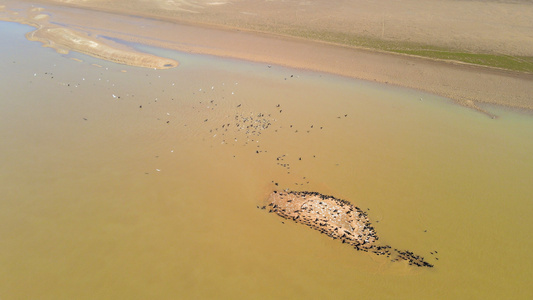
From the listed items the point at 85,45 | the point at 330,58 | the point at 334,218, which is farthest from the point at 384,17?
the point at 334,218

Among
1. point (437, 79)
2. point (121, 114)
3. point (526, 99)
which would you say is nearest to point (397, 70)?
point (437, 79)

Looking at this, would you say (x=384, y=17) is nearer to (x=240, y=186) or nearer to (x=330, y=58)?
(x=330, y=58)

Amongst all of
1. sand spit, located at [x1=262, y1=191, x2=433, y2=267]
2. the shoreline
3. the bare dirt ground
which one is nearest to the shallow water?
sand spit, located at [x1=262, y1=191, x2=433, y2=267]

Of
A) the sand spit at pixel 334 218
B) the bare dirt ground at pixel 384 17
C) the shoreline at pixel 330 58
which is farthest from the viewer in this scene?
the bare dirt ground at pixel 384 17

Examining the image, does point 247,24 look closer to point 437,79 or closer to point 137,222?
point 437,79

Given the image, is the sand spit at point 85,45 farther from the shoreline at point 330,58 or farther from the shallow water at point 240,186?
the shallow water at point 240,186

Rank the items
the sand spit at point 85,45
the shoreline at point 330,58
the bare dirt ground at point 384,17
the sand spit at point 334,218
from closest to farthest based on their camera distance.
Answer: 1. the sand spit at point 334,218
2. the shoreline at point 330,58
3. the sand spit at point 85,45
4. the bare dirt ground at point 384,17

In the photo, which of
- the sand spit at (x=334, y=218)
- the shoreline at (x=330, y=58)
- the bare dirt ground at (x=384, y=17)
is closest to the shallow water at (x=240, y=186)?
the sand spit at (x=334, y=218)
